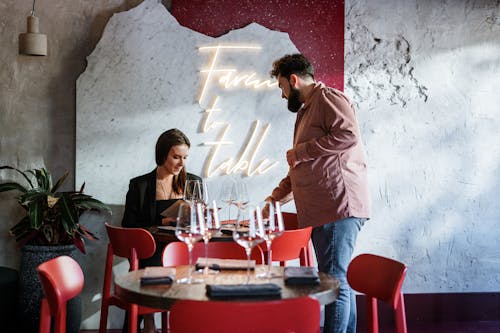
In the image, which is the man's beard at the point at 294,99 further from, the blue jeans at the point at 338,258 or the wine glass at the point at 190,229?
the wine glass at the point at 190,229

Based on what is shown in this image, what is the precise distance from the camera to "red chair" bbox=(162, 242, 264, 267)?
3.22 metres

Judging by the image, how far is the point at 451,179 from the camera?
5438mm

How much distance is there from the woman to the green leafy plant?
0.37 metres

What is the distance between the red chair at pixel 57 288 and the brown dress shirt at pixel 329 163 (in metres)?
1.47

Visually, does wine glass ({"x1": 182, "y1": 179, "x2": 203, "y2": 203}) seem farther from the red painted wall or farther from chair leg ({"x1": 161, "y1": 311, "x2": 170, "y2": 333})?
the red painted wall

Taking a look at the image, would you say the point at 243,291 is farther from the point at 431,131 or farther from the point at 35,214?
the point at 431,131

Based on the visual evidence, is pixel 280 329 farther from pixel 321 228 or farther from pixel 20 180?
pixel 20 180

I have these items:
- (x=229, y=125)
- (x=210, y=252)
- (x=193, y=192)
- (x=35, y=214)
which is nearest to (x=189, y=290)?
(x=210, y=252)

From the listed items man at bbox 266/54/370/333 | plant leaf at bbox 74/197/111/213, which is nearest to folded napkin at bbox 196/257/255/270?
man at bbox 266/54/370/333

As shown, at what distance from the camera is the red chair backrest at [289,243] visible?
3686mm

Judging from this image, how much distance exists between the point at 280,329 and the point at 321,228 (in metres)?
1.67

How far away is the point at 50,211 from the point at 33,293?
1.93ft

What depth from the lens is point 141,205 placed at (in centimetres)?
448

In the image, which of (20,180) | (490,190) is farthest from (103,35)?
(490,190)
